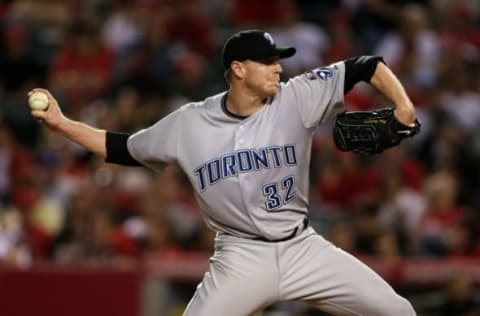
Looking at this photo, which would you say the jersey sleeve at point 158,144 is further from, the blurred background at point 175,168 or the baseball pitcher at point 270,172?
the blurred background at point 175,168

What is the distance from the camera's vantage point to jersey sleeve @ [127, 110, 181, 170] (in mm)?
5668

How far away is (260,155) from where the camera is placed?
18.1 ft

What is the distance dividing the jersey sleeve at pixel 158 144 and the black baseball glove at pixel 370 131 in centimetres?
75

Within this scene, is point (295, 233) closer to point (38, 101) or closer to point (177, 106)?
point (38, 101)

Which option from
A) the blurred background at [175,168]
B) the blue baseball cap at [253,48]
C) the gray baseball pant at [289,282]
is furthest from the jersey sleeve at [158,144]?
the blurred background at [175,168]

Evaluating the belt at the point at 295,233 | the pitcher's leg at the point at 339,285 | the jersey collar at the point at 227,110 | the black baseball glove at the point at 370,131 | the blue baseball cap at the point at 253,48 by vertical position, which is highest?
the blue baseball cap at the point at 253,48

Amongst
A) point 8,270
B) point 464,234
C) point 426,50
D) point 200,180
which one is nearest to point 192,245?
point 8,270

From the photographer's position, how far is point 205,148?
18.3ft

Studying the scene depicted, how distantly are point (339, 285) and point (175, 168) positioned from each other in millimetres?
4557

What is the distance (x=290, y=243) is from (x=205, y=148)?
0.58 m

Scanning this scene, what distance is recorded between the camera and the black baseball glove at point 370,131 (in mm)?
5398

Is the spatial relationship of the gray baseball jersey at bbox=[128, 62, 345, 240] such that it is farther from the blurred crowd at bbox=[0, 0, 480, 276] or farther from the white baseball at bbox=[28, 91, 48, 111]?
the blurred crowd at bbox=[0, 0, 480, 276]

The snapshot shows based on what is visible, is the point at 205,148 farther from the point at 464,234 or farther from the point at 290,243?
the point at 464,234

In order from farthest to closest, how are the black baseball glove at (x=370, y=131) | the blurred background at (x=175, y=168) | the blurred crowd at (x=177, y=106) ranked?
the blurred crowd at (x=177, y=106)
the blurred background at (x=175, y=168)
the black baseball glove at (x=370, y=131)
